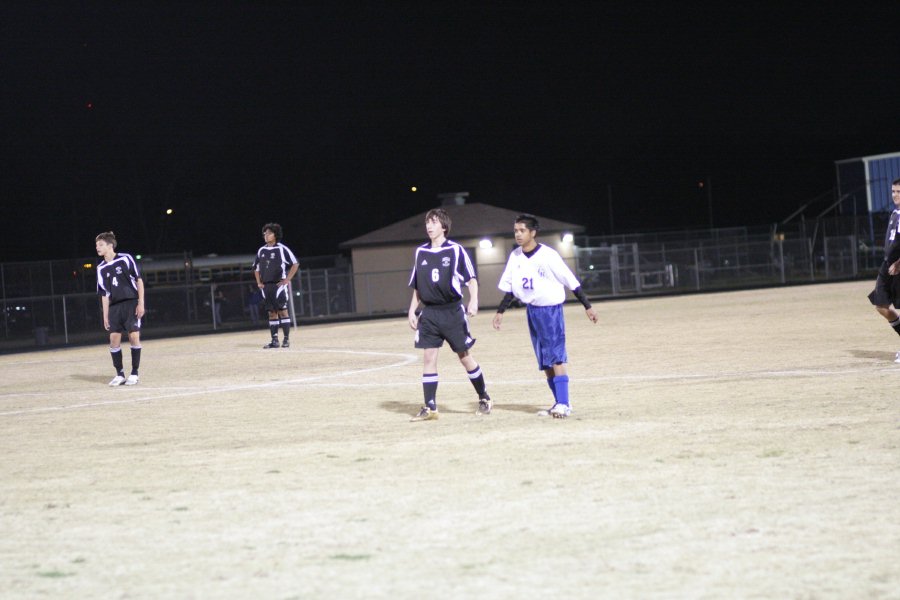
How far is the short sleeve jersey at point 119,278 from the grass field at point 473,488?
2058mm

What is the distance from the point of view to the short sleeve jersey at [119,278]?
55.9ft

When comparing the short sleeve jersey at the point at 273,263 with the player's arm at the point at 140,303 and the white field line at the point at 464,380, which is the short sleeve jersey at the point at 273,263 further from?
the white field line at the point at 464,380

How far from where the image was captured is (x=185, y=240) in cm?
8862

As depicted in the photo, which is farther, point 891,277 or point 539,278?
point 891,277

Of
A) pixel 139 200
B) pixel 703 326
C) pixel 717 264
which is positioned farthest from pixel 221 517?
pixel 139 200

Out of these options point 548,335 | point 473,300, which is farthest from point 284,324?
point 548,335

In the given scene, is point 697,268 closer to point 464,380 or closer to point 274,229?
point 274,229

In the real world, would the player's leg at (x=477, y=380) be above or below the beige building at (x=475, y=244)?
below

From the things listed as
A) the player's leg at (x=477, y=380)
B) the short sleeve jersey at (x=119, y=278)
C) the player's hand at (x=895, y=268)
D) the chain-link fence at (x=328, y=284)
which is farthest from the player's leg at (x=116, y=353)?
the chain-link fence at (x=328, y=284)

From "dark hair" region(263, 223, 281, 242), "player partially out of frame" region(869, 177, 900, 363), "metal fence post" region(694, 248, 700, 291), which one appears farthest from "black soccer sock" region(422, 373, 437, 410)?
"metal fence post" region(694, 248, 700, 291)

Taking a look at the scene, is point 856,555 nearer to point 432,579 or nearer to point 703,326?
point 432,579

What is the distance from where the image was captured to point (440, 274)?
11.3 metres

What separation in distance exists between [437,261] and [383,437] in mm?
2026

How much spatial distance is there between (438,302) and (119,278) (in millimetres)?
7494
